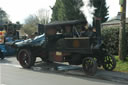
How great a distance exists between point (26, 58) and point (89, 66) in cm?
355

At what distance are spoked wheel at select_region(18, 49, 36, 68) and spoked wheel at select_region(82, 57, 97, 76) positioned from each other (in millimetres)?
2922

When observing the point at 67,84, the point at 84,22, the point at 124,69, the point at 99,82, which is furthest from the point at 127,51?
the point at 67,84

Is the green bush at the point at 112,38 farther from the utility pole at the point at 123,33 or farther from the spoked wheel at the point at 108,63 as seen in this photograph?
the spoked wheel at the point at 108,63

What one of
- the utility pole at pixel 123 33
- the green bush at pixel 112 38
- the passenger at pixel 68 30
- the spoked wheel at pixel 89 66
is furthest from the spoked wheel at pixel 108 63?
the green bush at pixel 112 38

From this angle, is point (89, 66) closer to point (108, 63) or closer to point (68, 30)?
point (108, 63)

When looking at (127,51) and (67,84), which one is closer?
(67,84)

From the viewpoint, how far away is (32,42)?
8.65 meters

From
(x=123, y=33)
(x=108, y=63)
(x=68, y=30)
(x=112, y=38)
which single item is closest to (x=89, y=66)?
(x=108, y=63)

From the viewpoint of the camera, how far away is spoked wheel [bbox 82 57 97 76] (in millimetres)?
6738

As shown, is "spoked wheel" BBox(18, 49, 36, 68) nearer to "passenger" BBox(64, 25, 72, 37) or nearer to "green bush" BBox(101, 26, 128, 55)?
"passenger" BBox(64, 25, 72, 37)

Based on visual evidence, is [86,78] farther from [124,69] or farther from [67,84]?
[124,69]

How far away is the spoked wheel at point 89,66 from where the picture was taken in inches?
265

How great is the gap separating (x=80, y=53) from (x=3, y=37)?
8.60 meters

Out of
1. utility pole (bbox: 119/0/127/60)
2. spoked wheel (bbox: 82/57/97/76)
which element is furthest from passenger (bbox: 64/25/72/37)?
utility pole (bbox: 119/0/127/60)
